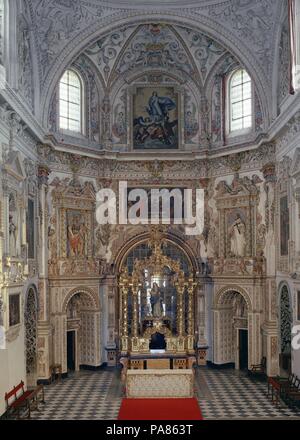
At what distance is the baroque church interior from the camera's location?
22.3 metres

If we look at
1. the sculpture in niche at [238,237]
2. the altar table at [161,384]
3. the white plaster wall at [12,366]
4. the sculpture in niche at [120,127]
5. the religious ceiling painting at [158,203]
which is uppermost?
the sculpture in niche at [120,127]

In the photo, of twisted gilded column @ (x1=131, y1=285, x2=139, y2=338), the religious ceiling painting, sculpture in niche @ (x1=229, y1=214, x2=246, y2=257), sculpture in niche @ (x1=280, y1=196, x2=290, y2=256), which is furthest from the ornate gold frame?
sculpture in niche @ (x1=280, y1=196, x2=290, y2=256)

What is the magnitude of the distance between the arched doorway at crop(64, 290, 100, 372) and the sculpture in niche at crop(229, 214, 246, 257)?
6900 mm

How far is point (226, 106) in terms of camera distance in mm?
28969

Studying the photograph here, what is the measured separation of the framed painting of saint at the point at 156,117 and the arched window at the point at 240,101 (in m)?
2.75

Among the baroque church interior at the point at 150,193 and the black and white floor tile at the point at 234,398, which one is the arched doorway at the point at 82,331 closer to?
the baroque church interior at the point at 150,193

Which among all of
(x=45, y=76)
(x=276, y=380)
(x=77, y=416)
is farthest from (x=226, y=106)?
(x=77, y=416)

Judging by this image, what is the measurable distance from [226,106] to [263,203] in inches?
214

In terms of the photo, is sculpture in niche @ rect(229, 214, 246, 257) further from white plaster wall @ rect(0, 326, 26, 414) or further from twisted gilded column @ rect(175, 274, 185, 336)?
white plaster wall @ rect(0, 326, 26, 414)

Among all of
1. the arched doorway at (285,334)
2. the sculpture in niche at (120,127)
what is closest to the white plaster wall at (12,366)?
the arched doorway at (285,334)

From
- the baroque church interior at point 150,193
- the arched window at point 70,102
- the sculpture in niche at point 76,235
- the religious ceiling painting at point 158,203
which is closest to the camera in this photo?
the baroque church interior at point 150,193

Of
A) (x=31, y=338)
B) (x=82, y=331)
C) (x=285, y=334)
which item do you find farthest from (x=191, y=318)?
(x=31, y=338)

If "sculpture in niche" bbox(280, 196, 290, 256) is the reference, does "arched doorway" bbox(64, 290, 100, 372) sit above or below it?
below

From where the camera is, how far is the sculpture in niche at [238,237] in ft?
90.5
